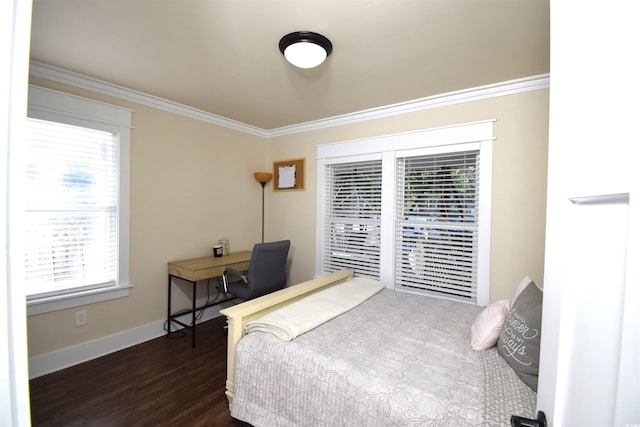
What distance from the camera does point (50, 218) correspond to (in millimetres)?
2328

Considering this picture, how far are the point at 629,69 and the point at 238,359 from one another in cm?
199

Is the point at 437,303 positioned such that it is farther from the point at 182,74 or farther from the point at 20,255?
the point at 182,74

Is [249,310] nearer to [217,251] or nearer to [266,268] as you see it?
[266,268]

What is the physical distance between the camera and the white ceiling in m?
1.54

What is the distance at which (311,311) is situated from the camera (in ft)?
6.66

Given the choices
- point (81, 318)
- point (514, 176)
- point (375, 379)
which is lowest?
point (81, 318)

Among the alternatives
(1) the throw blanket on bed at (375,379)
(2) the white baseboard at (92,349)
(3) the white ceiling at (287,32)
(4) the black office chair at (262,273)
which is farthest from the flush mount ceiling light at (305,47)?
(2) the white baseboard at (92,349)

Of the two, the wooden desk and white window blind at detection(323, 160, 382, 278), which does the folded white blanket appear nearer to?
white window blind at detection(323, 160, 382, 278)

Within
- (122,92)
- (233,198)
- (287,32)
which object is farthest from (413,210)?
(122,92)

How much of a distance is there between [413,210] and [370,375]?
186cm

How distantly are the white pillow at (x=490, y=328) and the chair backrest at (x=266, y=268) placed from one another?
1.87 m

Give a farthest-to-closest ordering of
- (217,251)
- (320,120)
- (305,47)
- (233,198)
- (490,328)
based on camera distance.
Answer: (233,198) → (320,120) → (217,251) → (305,47) → (490,328)

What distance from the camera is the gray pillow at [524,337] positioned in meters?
1.34

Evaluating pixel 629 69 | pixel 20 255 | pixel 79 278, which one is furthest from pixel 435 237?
pixel 79 278
